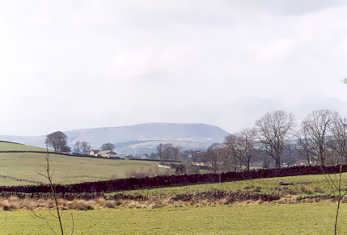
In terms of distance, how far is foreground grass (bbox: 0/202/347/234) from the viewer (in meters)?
25.0

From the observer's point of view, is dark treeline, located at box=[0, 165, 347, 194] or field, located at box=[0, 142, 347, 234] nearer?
field, located at box=[0, 142, 347, 234]

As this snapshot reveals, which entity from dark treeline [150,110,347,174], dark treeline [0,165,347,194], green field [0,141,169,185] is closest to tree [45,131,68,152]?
green field [0,141,169,185]

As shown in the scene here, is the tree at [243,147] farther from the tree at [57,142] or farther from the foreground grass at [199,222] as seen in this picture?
the foreground grass at [199,222]

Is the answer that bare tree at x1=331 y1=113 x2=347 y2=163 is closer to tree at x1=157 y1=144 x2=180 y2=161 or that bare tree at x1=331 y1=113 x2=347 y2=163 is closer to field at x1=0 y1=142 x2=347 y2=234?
field at x1=0 y1=142 x2=347 y2=234

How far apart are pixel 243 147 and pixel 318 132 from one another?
13830 millimetres

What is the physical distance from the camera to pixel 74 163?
97.4 meters

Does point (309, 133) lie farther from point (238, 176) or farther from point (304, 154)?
point (238, 176)

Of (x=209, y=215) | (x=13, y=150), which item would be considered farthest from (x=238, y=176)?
(x=13, y=150)

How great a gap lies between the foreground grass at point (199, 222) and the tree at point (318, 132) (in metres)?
48.6

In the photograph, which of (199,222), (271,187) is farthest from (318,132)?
(199,222)

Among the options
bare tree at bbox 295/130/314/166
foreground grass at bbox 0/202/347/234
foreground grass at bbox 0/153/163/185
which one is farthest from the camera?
bare tree at bbox 295/130/314/166

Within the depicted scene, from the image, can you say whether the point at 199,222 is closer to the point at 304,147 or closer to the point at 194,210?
the point at 194,210

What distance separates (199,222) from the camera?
28.4 m

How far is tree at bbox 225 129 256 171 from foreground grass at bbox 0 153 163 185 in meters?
14.3
